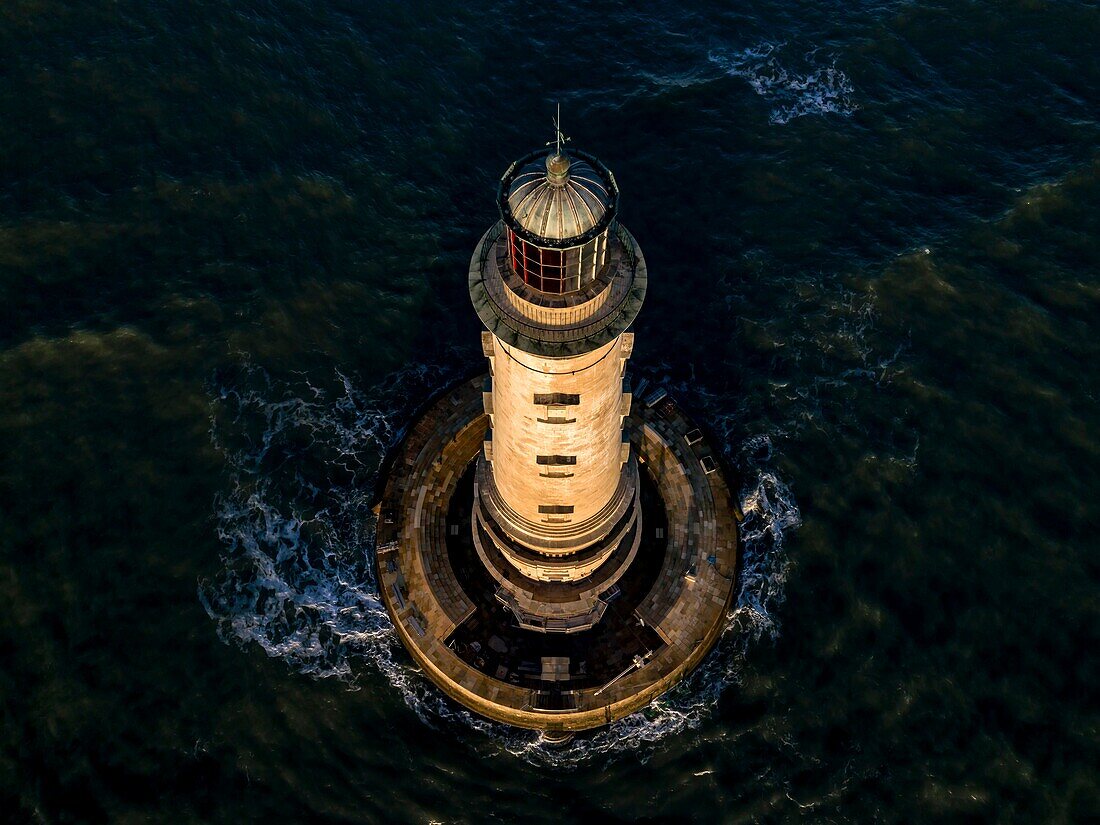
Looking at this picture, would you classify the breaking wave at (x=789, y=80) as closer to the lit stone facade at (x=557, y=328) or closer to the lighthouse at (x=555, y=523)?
the lighthouse at (x=555, y=523)

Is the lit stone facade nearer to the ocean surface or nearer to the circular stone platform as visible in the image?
the circular stone platform

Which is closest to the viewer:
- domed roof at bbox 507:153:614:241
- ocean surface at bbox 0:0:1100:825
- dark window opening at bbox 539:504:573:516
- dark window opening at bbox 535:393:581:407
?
domed roof at bbox 507:153:614:241

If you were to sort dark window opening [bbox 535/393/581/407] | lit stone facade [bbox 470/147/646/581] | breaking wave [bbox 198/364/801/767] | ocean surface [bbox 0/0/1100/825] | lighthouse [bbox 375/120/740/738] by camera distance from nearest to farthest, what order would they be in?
lit stone facade [bbox 470/147/646/581], lighthouse [bbox 375/120/740/738], dark window opening [bbox 535/393/581/407], ocean surface [bbox 0/0/1100/825], breaking wave [bbox 198/364/801/767]

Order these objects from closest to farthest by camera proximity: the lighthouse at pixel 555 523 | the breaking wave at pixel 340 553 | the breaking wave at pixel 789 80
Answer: the lighthouse at pixel 555 523
the breaking wave at pixel 340 553
the breaking wave at pixel 789 80

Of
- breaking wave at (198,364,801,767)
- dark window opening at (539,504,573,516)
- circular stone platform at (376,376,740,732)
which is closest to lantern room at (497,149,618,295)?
dark window opening at (539,504,573,516)

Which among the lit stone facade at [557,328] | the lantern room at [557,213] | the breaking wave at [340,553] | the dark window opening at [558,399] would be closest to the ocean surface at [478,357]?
the breaking wave at [340,553]

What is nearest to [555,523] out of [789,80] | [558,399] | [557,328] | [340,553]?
[558,399]

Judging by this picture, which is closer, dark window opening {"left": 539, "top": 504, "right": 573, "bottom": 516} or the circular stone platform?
dark window opening {"left": 539, "top": 504, "right": 573, "bottom": 516}
